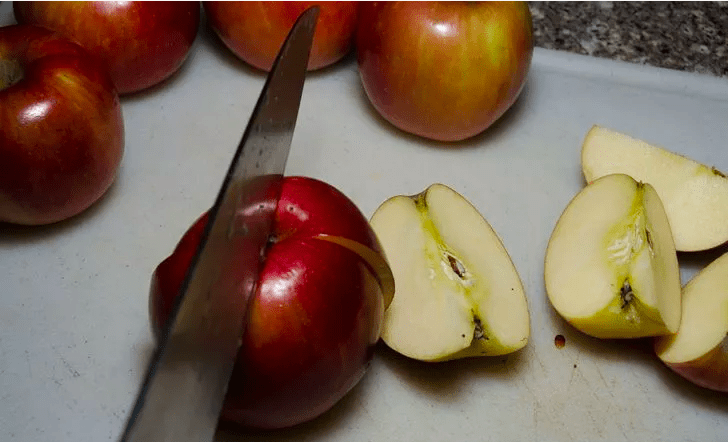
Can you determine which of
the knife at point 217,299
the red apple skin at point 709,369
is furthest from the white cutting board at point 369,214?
the knife at point 217,299

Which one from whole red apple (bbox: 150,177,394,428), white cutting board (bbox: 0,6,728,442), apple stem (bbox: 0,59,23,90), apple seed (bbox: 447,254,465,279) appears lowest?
white cutting board (bbox: 0,6,728,442)

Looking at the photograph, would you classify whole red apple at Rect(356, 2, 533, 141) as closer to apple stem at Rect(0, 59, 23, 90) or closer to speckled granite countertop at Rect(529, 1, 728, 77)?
speckled granite countertop at Rect(529, 1, 728, 77)

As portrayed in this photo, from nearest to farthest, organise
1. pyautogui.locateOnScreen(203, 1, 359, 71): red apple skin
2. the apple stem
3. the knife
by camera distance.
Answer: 1. the knife
2. the apple stem
3. pyautogui.locateOnScreen(203, 1, 359, 71): red apple skin

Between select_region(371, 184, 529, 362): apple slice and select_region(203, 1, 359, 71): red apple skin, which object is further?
select_region(203, 1, 359, 71): red apple skin

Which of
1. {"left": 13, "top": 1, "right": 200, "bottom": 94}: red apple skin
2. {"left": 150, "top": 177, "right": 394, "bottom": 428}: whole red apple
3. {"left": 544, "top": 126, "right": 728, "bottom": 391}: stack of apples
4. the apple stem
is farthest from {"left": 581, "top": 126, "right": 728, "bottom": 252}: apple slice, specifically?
the apple stem

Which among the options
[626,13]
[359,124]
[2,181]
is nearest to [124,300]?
[2,181]

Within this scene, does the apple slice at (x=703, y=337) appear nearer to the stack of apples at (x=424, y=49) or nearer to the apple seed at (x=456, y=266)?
the apple seed at (x=456, y=266)

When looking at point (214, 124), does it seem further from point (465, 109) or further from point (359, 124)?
point (465, 109)
